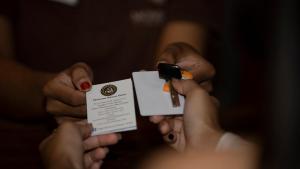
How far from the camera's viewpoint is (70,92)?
83cm

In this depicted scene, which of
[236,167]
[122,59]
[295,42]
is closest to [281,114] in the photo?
[295,42]

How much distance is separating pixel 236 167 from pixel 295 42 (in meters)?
0.32

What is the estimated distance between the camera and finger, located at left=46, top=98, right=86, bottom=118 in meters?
0.87

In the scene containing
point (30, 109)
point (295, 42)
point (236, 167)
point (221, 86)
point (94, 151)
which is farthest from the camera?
point (221, 86)

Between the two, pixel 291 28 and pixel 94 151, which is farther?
pixel 94 151

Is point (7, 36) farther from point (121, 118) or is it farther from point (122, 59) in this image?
point (121, 118)

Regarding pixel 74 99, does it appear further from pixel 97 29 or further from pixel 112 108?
pixel 97 29

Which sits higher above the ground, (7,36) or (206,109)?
(7,36)

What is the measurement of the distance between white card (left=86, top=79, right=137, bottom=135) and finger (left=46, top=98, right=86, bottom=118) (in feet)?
0.35

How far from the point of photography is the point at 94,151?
2.72 ft

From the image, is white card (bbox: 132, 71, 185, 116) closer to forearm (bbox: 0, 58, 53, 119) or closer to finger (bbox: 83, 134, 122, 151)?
finger (bbox: 83, 134, 122, 151)

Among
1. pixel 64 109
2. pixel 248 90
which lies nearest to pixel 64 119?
pixel 64 109

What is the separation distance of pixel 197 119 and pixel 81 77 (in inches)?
9.5

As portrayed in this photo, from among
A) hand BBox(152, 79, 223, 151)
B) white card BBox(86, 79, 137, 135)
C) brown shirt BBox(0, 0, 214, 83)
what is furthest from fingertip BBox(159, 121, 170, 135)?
brown shirt BBox(0, 0, 214, 83)
